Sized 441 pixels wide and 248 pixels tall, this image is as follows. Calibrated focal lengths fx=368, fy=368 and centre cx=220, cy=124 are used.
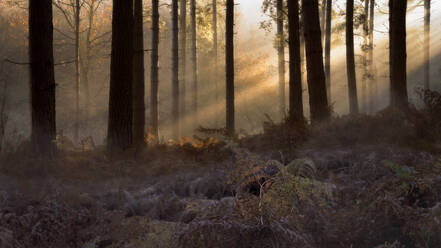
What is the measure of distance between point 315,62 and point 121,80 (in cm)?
511

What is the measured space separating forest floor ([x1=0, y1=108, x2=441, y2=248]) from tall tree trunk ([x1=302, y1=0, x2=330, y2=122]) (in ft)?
7.70

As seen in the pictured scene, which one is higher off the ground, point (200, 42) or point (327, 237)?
point (200, 42)

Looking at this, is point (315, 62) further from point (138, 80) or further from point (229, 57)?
point (229, 57)

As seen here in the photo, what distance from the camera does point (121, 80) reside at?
8.84 metres

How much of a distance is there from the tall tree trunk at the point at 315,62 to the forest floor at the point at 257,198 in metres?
2.35

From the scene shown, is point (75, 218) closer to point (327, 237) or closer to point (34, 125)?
point (327, 237)

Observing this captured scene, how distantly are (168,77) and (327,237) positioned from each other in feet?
133

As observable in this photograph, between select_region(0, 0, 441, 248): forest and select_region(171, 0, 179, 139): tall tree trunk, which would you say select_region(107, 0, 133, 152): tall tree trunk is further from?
select_region(171, 0, 179, 139): tall tree trunk

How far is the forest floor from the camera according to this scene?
2.55 meters

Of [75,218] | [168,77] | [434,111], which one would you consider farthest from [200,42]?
[75,218]

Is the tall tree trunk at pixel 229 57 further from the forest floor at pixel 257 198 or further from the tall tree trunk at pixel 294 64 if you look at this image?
the forest floor at pixel 257 198

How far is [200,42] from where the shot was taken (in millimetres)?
39219

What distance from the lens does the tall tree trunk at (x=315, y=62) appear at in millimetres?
9961

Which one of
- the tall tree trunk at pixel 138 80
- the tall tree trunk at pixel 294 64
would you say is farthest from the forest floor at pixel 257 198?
the tall tree trunk at pixel 294 64
